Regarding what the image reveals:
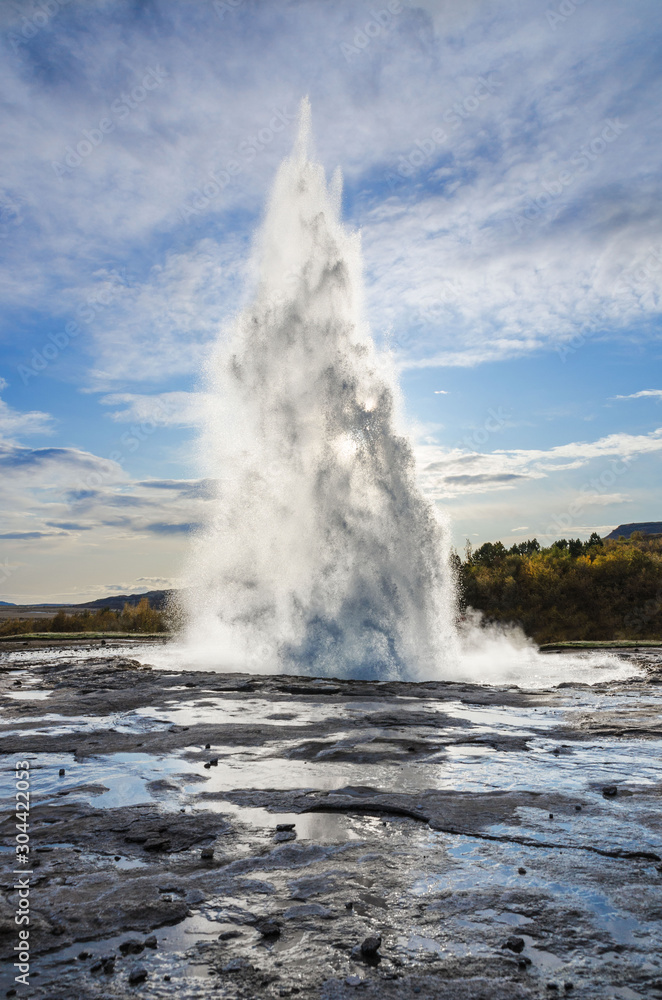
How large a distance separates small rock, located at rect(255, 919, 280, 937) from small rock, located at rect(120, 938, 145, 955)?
780 millimetres

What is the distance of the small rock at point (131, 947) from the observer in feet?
13.1

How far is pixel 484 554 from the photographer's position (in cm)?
7562

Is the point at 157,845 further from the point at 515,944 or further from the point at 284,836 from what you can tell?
the point at 515,944

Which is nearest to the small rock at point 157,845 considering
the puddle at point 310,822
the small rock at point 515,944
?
the puddle at point 310,822

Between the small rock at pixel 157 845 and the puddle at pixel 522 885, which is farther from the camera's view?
the small rock at pixel 157 845

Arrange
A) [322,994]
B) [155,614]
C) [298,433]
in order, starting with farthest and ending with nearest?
[155,614], [298,433], [322,994]

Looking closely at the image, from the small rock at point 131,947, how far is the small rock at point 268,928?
78 centimetres

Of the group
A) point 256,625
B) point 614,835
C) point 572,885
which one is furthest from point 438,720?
point 256,625

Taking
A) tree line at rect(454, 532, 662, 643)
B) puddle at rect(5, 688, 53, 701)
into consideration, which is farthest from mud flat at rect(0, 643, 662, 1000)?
tree line at rect(454, 532, 662, 643)

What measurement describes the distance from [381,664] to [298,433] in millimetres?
9076

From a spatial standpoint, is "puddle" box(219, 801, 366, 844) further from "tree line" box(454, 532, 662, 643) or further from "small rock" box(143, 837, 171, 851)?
"tree line" box(454, 532, 662, 643)

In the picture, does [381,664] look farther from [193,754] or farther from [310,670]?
[193,754]

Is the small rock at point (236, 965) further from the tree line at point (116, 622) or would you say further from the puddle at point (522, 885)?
the tree line at point (116, 622)

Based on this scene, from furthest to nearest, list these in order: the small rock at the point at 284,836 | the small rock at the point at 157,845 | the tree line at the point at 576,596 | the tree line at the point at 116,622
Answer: the tree line at the point at 116,622 → the tree line at the point at 576,596 → the small rock at the point at 284,836 → the small rock at the point at 157,845
